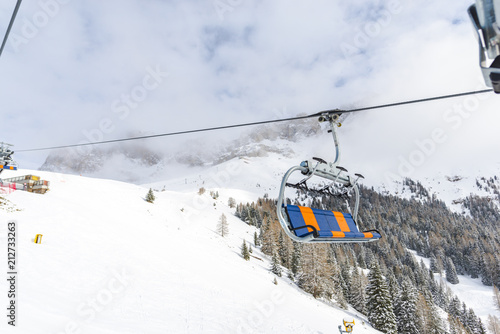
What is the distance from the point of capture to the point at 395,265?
101000 millimetres

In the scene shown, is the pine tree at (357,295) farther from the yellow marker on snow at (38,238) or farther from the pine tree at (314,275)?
the yellow marker on snow at (38,238)

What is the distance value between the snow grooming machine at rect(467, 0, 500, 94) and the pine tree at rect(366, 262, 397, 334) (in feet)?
129

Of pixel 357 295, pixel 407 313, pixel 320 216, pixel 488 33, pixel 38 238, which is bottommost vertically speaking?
pixel 357 295

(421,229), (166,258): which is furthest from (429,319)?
(421,229)

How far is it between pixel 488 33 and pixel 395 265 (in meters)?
122

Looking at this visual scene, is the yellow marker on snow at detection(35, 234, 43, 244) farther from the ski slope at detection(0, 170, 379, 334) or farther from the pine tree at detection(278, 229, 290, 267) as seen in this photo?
the pine tree at detection(278, 229, 290, 267)

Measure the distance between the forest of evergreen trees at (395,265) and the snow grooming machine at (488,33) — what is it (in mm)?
12793

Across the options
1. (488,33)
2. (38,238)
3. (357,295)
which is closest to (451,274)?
(357,295)

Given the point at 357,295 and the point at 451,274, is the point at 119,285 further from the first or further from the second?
the point at 451,274

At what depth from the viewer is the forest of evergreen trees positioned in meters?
38.3

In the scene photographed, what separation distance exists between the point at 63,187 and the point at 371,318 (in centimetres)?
5059

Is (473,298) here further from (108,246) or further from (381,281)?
(108,246)

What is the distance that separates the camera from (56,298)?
10852 mm

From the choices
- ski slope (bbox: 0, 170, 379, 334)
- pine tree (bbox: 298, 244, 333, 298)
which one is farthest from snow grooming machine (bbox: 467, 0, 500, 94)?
pine tree (bbox: 298, 244, 333, 298)
